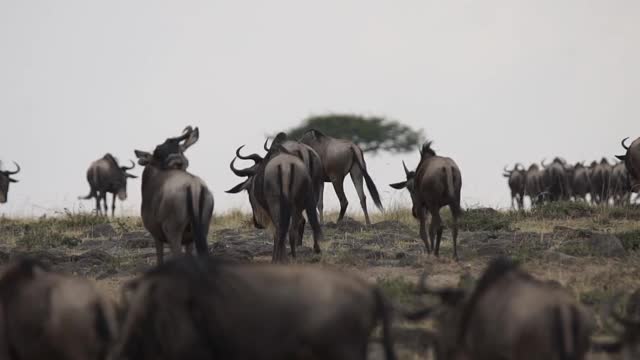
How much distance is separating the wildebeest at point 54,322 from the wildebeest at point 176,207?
12.2ft

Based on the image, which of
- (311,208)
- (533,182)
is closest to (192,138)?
(311,208)

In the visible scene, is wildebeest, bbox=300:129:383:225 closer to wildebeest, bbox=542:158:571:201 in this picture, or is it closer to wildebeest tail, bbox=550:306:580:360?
wildebeest tail, bbox=550:306:580:360

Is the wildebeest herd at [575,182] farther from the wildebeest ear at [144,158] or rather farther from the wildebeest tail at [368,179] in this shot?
the wildebeest ear at [144,158]

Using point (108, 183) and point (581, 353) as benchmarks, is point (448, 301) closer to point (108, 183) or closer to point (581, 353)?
point (581, 353)

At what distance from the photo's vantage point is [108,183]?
2933 centimetres

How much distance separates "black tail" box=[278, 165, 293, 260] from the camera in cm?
1218

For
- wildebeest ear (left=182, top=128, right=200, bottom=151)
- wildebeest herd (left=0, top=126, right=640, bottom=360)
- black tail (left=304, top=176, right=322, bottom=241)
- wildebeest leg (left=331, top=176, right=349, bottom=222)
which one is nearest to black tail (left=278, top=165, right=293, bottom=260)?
black tail (left=304, top=176, right=322, bottom=241)

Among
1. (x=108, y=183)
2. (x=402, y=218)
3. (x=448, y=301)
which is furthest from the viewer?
(x=108, y=183)

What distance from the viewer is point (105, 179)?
2931 cm

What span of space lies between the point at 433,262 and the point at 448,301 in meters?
5.59

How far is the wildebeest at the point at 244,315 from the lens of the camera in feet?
19.0

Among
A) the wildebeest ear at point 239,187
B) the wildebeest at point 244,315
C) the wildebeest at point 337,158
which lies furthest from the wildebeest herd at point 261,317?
the wildebeest at point 337,158

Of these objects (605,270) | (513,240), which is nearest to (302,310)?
(605,270)

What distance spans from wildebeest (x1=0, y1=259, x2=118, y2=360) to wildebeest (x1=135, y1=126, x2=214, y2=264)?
3727mm
